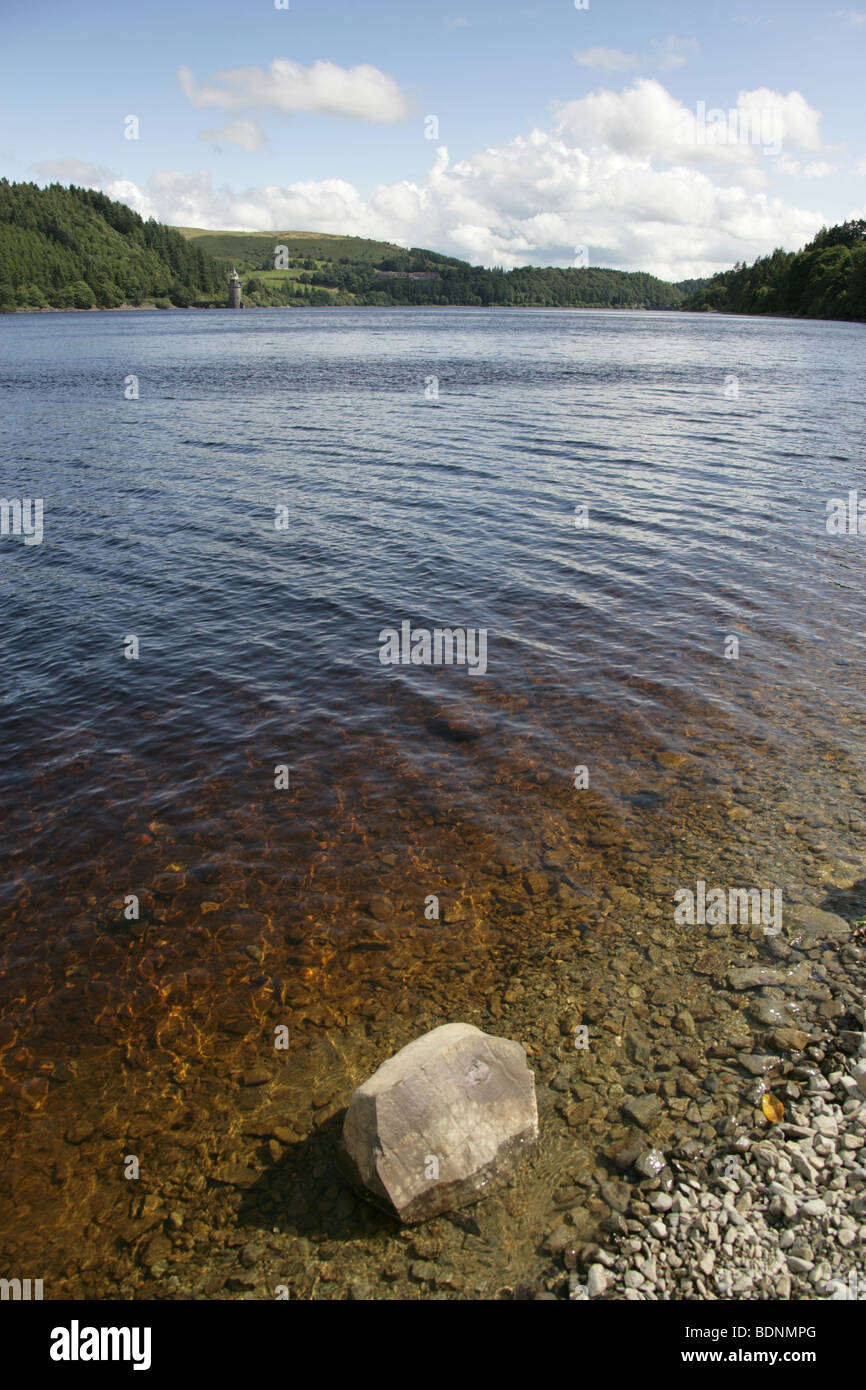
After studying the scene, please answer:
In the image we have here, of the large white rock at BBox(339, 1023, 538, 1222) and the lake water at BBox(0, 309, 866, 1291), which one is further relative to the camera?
the lake water at BBox(0, 309, 866, 1291)

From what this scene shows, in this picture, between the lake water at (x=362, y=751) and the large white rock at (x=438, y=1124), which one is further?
the lake water at (x=362, y=751)

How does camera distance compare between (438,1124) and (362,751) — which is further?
(362,751)

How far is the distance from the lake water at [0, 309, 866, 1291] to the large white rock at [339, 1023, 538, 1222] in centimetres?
104

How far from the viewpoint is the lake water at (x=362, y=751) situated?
416 inches

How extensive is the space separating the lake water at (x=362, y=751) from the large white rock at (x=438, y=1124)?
1.04 meters

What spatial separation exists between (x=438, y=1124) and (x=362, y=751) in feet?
29.7

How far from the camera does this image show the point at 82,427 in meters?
49.5

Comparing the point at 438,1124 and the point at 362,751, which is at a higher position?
the point at 362,751

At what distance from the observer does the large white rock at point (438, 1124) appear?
26.0ft

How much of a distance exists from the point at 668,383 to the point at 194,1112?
73.3 m

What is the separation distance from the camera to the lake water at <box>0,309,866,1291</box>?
1057 centimetres

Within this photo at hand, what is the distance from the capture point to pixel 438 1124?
26.6 feet
